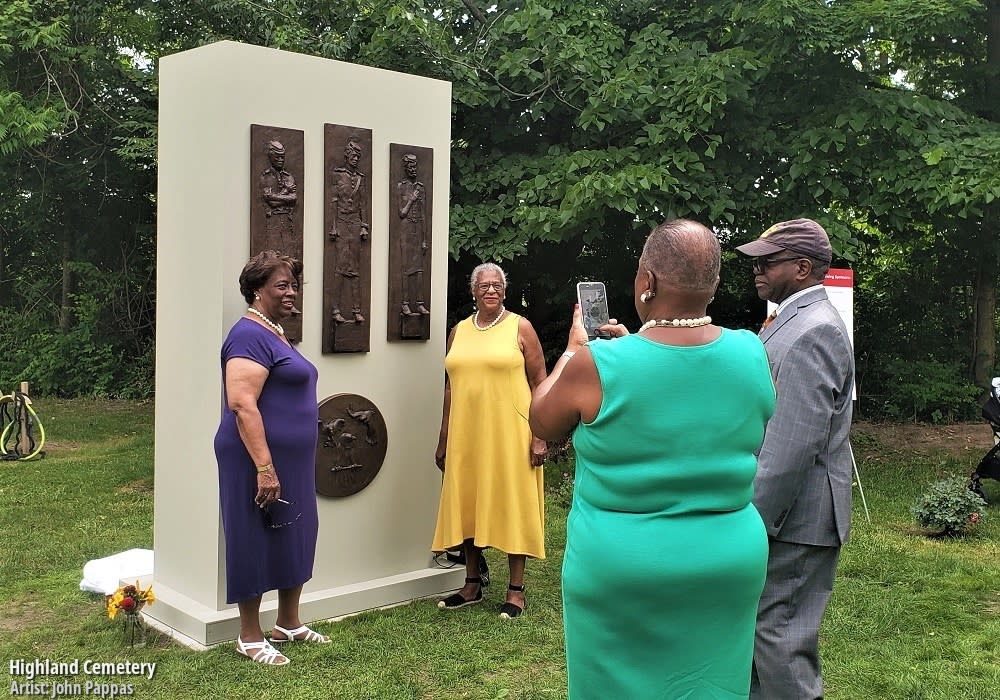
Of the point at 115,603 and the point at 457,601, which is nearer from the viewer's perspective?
the point at 115,603

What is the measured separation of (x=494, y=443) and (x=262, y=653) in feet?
5.42

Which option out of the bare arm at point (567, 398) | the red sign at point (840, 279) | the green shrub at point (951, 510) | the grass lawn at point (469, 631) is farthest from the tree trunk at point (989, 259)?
the bare arm at point (567, 398)

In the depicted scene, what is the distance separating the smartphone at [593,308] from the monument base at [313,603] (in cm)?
289

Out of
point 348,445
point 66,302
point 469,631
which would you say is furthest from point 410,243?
point 66,302

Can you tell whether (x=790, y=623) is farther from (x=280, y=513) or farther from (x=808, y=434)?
(x=280, y=513)

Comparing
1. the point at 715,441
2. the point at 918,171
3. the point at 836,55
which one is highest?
the point at 836,55

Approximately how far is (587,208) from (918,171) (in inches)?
116

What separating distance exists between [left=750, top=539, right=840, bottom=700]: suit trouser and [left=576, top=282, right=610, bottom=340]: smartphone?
3.03 ft

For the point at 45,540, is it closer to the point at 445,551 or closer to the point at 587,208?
the point at 445,551

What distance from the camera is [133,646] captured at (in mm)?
4719

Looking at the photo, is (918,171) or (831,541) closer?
(831,541)

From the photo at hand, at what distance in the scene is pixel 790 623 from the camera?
299 cm

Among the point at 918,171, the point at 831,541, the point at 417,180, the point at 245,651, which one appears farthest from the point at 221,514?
the point at 918,171

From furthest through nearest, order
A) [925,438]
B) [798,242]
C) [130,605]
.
Answer: [925,438], [130,605], [798,242]
